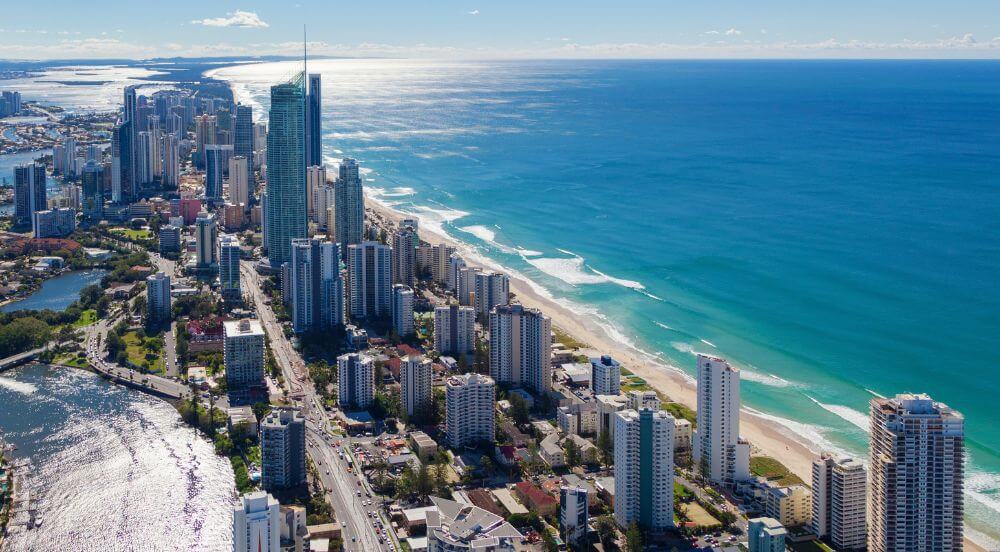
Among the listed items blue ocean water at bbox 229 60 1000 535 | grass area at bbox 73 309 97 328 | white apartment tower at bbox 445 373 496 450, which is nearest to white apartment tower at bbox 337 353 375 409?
white apartment tower at bbox 445 373 496 450

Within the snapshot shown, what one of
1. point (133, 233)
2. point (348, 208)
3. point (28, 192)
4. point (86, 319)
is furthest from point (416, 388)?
point (28, 192)

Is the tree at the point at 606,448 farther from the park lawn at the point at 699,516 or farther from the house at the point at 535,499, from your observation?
the park lawn at the point at 699,516

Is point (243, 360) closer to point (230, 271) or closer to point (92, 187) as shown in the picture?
point (230, 271)

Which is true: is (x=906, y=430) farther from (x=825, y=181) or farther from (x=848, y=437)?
(x=825, y=181)

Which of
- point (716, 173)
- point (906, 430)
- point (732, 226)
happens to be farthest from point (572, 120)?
point (906, 430)

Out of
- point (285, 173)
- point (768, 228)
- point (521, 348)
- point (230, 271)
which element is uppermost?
point (285, 173)

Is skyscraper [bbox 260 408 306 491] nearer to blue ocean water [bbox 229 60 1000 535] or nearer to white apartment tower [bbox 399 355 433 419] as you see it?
white apartment tower [bbox 399 355 433 419]
